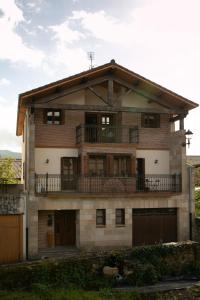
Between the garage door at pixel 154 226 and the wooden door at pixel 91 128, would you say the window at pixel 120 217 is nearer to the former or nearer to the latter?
the garage door at pixel 154 226

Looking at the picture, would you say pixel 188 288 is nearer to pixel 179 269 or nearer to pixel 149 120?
pixel 179 269

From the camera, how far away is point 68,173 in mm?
24641

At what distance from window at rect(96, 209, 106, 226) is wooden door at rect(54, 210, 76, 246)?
5.24ft

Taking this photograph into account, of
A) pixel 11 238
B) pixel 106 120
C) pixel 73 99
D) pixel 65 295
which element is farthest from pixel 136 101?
pixel 65 295

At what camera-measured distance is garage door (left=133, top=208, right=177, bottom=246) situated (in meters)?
24.4

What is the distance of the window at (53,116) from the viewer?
960 inches

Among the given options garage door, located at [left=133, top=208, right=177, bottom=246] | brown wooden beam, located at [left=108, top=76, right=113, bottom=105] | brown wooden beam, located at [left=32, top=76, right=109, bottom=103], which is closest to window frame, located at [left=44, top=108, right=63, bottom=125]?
brown wooden beam, located at [left=32, top=76, right=109, bottom=103]

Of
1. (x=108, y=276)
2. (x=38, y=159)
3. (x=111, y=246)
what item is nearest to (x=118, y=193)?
(x=111, y=246)

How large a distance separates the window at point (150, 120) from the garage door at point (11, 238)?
10.0 m

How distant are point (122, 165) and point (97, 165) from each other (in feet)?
5.27

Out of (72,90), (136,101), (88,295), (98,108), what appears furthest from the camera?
(136,101)

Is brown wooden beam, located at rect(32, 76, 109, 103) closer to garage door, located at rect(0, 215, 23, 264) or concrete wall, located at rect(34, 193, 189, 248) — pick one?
concrete wall, located at rect(34, 193, 189, 248)

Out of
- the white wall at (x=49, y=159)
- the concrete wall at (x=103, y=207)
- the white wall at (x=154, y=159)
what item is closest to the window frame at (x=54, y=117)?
the white wall at (x=49, y=159)

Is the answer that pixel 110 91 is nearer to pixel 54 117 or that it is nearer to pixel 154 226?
pixel 54 117
